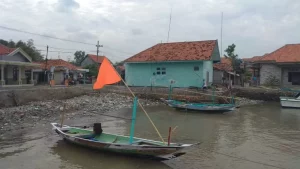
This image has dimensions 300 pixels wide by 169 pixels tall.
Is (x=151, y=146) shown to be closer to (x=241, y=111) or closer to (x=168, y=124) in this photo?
(x=168, y=124)

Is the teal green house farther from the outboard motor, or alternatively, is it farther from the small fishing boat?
the outboard motor

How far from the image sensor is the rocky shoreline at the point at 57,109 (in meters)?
13.1

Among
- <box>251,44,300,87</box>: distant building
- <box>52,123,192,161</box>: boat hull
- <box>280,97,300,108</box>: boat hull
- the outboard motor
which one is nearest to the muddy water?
<box>52,123,192,161</box>: boat hull

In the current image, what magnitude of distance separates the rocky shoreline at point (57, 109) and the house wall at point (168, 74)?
361cm

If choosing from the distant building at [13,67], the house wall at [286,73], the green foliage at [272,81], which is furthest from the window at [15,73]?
the house wall at [286,73]

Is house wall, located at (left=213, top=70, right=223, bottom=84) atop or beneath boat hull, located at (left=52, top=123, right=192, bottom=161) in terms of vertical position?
atop

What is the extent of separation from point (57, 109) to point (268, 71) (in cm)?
2005

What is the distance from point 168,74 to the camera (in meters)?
25.1

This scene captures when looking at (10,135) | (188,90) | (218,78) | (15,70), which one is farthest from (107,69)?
(218,78)

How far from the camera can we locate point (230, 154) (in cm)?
905

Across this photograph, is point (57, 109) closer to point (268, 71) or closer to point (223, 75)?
point (268, 71)

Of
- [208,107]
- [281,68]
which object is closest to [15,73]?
[208,107]

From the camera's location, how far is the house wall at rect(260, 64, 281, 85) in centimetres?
2603

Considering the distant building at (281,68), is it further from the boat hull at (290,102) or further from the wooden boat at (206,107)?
the wooden boat at (206,107)
